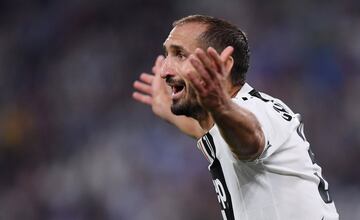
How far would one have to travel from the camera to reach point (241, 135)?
2.31m

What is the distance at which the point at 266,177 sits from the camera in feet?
8.50

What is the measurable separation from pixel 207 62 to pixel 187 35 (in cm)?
64

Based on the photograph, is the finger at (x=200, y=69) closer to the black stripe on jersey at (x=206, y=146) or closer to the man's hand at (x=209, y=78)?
the man's hand at (x=209, y=78)

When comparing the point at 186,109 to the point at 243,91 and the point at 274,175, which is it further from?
the point at 274,175

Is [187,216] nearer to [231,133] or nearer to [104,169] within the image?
[104,169]

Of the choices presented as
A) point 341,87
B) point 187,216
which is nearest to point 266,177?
point 187,216

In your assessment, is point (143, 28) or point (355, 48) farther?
point (143, 28)

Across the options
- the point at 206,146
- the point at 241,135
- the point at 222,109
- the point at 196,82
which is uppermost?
the point at 196,82

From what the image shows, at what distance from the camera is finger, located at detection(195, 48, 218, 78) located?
7.04ft

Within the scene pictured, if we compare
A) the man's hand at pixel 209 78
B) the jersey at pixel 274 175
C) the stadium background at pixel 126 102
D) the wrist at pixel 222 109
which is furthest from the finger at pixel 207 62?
the stadium background at pixel 126 102

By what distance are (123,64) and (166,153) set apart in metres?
1.08

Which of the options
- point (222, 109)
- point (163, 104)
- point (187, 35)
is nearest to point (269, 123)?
point (222, 109)

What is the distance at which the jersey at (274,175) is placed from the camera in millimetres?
2561

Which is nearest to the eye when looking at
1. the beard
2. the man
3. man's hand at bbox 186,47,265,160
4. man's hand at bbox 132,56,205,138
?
the man
